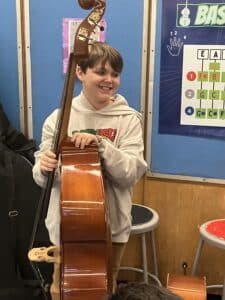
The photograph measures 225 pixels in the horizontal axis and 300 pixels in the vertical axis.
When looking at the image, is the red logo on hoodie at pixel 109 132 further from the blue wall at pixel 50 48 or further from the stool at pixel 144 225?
the blue wall at pixel 50 48

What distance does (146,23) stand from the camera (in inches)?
83.7

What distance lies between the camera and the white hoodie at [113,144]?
1487mm

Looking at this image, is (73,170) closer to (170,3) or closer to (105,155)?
(105,155)

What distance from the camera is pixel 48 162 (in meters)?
1.37

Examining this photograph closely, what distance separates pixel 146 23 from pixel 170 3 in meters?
0.13

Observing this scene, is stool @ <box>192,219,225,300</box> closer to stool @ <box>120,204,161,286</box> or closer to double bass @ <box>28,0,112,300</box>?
stool @ <box>120,204,161,286</box>

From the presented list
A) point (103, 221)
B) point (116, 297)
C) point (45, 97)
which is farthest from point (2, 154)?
point (116, 297)

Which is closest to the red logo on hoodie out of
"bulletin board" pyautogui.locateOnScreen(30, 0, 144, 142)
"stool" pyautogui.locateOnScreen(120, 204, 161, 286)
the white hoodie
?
the white hoodie

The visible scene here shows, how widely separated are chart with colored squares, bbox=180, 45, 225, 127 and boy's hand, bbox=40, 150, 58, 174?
0.96 meters

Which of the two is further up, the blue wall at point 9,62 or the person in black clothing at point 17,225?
the blue wall at point 9,62

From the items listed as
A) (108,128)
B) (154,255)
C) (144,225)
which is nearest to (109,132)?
(108,128)

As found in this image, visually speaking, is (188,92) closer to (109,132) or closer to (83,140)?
(109,132)

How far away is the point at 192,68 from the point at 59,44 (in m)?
Answer: 0.64

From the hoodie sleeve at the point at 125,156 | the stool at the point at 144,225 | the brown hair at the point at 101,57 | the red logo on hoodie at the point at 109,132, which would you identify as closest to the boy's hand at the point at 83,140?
the hoodie sleeve at the point at 125,156
